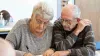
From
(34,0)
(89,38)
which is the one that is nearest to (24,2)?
(34,0)

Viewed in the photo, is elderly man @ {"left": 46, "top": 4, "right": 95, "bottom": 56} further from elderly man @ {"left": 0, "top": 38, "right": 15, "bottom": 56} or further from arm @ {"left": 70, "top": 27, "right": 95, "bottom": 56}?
elderly man @ {"left": 0, "top": 38, "right": 15, "bottom": 56}

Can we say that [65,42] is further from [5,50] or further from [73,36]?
[5,50]

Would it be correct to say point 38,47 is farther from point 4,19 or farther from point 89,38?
point 4,19

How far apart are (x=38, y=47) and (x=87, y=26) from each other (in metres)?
0.42

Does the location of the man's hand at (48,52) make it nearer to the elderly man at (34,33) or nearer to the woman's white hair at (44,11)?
the elderly man at (34,33)

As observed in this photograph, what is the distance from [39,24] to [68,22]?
225mm

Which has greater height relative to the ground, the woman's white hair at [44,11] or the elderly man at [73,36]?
the woman's white hair at [44,11]

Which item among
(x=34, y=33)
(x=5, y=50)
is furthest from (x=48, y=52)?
(x=5, y=50)

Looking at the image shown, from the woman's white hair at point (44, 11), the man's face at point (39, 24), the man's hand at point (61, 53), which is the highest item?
the woman's white hair at point (44, 11)

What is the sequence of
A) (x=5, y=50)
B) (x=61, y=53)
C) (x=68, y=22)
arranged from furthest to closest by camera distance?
(x=68, y=22) → (x=61, y=53) → (x=5, y=50)

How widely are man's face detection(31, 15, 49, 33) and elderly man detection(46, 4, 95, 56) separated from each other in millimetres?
119

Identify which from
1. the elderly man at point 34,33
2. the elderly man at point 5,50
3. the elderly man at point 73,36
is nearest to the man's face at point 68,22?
the elderly man at point 73,36

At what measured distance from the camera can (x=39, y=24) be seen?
1.49 meters

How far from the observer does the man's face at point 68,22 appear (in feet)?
4.87
